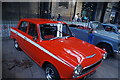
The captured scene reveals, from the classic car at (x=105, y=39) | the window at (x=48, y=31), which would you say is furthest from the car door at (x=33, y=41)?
the classic car at (x=105, y=39)

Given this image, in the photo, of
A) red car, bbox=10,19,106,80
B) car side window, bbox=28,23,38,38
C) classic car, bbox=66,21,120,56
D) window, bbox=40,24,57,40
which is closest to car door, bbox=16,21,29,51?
red car, bbox=10,19,106,80

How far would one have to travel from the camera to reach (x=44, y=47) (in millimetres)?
2834

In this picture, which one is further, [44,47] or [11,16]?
[11,16]

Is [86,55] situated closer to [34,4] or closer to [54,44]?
[54,44]

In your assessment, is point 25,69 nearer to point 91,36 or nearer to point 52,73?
point 52,73

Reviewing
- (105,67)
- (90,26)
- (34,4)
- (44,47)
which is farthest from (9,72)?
(34,4)

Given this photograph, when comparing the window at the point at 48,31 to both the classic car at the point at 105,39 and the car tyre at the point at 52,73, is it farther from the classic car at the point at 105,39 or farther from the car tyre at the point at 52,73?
the classic car at the point at 105,39

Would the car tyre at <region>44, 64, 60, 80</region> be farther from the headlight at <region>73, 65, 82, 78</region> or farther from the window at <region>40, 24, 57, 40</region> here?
the window at <region>40, 24, 57, 40</region>

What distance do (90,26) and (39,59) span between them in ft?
13.7

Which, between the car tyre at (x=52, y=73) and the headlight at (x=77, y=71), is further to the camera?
the car tyre at (x=52, y=73)

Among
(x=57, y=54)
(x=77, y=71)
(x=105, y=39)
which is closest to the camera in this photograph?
(x=77, y=71)

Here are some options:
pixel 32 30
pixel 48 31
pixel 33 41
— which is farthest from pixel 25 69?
pixel 48 31

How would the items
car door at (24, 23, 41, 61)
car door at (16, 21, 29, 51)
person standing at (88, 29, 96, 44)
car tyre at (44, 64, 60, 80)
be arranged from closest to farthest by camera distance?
1. car tyre at (44, 64, 60, 80)
2. car door at (24, 23, 41, 61)
3. car door at (16, 21, 29, 51)
4. person standing at (88, 29, 96, 44)

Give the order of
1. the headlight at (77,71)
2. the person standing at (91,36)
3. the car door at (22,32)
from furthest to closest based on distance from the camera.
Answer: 1. the person standing at (91,36)
2. the car door at (22,32)
3. the headlight at (77,71)
